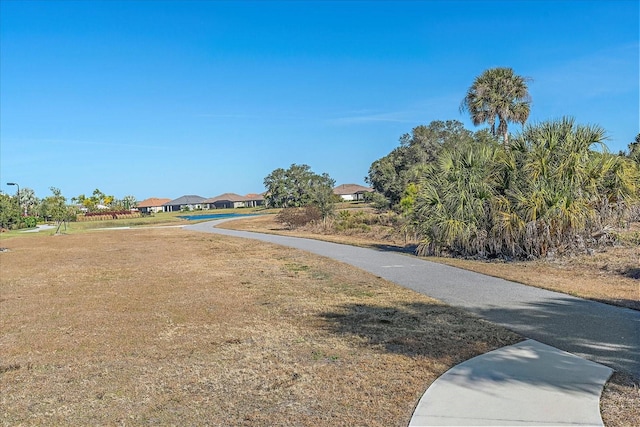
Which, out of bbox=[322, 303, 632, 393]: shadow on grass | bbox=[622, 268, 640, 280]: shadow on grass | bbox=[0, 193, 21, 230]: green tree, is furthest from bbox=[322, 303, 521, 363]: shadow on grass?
bbox=[0, 193, 21, 230]: green tree

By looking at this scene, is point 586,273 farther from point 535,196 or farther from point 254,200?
point 254,200

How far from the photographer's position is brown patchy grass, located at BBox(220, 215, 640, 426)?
426cm

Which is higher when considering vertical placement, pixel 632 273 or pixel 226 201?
pixel 226 201

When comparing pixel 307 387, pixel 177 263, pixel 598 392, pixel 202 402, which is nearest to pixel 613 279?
pixel 598 392

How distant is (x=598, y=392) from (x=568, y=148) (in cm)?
1083

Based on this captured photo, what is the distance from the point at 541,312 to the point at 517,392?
3.46m

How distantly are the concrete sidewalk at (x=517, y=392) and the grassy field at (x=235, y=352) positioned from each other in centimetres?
17

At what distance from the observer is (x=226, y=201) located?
148875mm

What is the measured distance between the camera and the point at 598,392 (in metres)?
4.49

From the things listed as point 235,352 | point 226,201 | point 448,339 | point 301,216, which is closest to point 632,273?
point 448,339

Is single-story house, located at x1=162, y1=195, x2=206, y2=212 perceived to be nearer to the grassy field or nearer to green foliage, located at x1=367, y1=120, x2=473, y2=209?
green foliage, located at x1=367, y1=120, x2=473, y2=209

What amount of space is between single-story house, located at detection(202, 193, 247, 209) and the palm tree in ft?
405

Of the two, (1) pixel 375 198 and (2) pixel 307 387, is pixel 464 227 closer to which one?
(2) pixel 307 387

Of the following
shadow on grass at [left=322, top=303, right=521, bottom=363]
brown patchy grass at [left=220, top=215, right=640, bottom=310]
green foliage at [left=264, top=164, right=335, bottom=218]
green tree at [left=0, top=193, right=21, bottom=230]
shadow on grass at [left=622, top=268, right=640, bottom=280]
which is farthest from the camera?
green foliage at [left=264, top=164, right=335, bottom=218]
